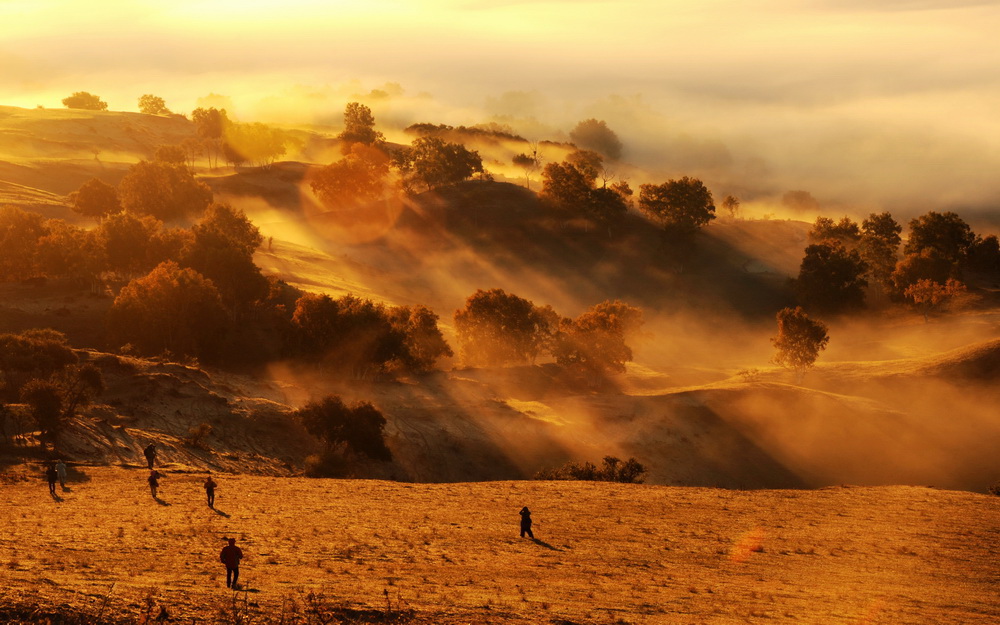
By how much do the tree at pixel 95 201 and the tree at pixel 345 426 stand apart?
7887cm

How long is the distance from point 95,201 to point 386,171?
193 ft

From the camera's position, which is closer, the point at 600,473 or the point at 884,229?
the point at 600,473

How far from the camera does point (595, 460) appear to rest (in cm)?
6456

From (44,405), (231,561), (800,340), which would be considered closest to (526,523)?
(231,561)

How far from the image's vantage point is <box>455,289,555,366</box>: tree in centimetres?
8900

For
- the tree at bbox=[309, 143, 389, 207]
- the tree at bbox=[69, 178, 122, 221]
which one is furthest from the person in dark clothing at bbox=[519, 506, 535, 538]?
the tree at bbox=[309, 143, 389, 207]

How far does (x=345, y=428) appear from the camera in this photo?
5847 cm

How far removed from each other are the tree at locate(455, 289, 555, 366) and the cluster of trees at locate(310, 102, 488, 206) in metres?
74.5

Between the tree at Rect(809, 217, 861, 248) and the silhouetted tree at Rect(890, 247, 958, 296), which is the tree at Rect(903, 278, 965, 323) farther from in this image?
the tree at Rect(809, 217, 861, 248)

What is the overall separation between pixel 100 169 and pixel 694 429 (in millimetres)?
146624

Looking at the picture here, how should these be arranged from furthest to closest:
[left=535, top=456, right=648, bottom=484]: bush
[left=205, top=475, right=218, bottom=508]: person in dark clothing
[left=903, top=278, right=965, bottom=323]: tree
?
[left=903, top=278, right=965, bottom=323]: tree
[left=535, top=456, right=648, bottom=484]: bush
[left=205, top=475, right=218, bottom=508]: person in dark clothing

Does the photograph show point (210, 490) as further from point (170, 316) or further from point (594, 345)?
point (594, 345)

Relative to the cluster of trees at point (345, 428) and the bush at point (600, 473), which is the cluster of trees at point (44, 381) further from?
the bush at point (600, 473)

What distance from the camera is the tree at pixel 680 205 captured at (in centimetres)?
14862
